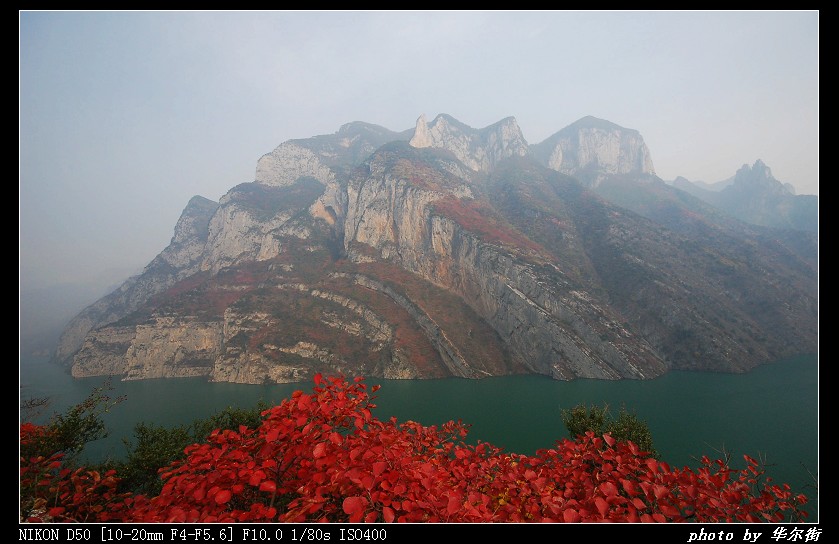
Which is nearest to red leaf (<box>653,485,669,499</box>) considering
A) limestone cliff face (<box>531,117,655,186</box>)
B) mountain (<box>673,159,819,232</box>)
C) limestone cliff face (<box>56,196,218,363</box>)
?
limestone cliff face (<box>56,196,218,363</box>)

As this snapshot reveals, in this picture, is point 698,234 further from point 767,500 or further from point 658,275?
point 767,500

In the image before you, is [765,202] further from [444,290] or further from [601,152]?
[444,290]

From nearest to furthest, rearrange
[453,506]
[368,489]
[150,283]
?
[453,506] → [368,489] → [150,283]

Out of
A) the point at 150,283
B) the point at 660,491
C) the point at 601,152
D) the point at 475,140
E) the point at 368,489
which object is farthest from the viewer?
the point at 601,152

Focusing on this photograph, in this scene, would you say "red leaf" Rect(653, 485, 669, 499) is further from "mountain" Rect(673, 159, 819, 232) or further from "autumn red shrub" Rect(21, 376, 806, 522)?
"mountain" Rect(673, 159, 819, 232)

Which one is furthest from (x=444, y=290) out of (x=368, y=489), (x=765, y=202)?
(x=765, y=202)

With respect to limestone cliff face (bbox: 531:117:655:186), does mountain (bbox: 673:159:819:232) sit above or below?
below

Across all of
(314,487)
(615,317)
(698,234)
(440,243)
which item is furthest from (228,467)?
(698,234)
